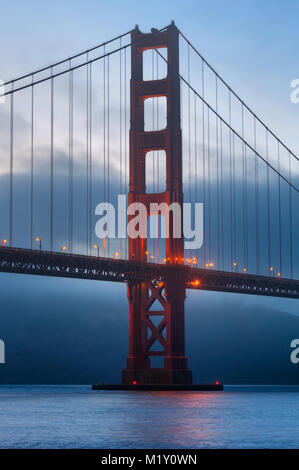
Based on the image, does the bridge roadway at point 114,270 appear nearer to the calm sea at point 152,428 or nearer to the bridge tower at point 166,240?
the bridge tower at point 166,240

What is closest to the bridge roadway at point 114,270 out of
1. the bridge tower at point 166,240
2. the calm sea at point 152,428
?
the bridge tower at point 166,240

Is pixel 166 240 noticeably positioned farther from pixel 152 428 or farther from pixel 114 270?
pixel 152 428

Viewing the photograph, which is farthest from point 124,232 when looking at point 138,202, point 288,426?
point 288,426

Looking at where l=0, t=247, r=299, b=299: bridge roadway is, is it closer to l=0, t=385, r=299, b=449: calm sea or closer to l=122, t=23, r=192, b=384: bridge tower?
l=122, t=23, r=192, b=384: bridge tower

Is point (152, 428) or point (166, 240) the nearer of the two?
point (152, 428)

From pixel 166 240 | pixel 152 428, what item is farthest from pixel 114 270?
pixel 152 428
